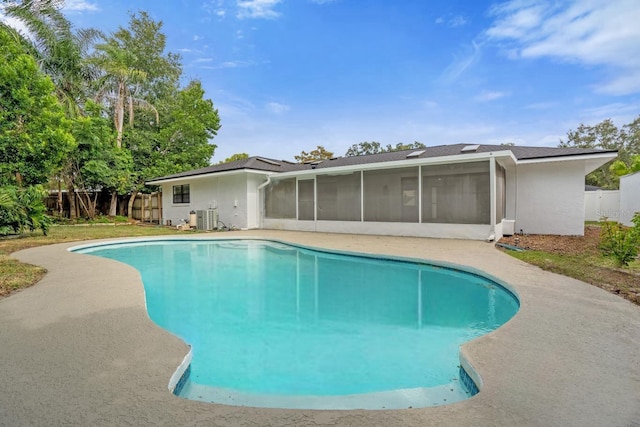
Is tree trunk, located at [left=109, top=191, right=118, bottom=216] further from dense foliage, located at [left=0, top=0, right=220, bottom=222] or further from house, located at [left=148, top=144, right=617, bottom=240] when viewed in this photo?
house, located at [left=148, top=144, right=617, bottom=240]

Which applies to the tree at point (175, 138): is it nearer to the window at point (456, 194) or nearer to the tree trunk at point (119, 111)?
the tree trunk at point (119, 111)

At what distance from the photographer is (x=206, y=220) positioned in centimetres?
1508

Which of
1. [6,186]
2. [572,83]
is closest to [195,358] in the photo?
[6,186]

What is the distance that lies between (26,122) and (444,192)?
1389 centimetres

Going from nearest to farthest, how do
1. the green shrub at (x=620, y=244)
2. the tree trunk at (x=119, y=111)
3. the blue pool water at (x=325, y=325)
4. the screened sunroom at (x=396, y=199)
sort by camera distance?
the blue pool water at (x=325, y=325) → the green shrub at (x=620, y=244) → the screened sunroom at (x=396, y=199) → the tree trunk at (x=119, y=111)

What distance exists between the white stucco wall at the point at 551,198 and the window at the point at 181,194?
16041 mm

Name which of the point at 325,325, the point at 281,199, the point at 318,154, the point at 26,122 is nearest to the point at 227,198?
the point at 281,199

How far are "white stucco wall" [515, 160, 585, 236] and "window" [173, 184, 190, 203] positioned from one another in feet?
52.6

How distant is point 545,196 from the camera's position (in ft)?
36.3

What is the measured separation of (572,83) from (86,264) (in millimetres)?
21404

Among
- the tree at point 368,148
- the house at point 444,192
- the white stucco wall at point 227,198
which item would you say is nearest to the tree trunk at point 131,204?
the white stucco wall at point 227,198

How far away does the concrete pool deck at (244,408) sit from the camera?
5.84ft

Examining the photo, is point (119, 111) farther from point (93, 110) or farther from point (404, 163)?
point (404, 163)

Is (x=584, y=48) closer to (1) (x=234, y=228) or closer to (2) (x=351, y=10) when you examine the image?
(2) (x=351, y=10)
